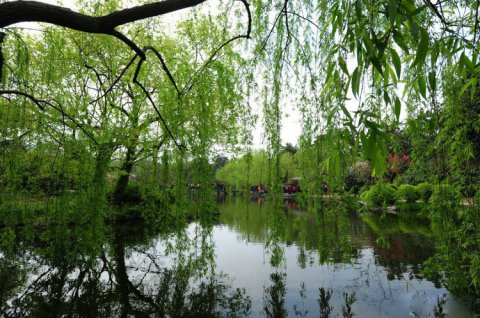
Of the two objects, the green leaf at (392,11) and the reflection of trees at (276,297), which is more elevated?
the green leaf at (392,11)

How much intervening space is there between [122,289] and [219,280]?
1.41 meters

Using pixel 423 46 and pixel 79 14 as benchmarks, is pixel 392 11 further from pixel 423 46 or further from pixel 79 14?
pixel 79 14

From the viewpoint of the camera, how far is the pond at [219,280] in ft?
9.65

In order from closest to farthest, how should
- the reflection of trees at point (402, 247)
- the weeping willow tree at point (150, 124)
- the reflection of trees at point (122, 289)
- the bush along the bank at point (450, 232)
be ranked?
the bush along the bank at point (450, 232) < the weeping willow tree at point (150, 124) < the reflection of trees at point (122, 289) < the reflection of trees at point (402, 247)

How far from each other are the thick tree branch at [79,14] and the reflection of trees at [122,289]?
5.74 ft

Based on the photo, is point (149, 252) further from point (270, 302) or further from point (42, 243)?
point (270, 302)

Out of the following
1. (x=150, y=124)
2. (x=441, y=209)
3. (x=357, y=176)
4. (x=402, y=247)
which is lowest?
(x=402, y=247)

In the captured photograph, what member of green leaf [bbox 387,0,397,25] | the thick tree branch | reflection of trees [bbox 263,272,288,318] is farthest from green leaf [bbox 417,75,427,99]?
reflection of trees [bbox 263,272,288,318]

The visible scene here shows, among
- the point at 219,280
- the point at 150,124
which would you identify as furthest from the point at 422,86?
the point at 219,280

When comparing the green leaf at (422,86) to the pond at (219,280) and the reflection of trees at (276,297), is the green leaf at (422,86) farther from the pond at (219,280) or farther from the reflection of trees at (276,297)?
the reflection of trees at (276,297)

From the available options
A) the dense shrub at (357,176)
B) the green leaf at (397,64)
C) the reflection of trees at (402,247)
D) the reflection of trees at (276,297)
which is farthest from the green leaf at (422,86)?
the reflection of trees at (276,297)

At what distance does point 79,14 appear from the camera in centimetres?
177

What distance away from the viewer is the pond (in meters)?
2.94

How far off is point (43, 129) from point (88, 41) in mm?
5449
